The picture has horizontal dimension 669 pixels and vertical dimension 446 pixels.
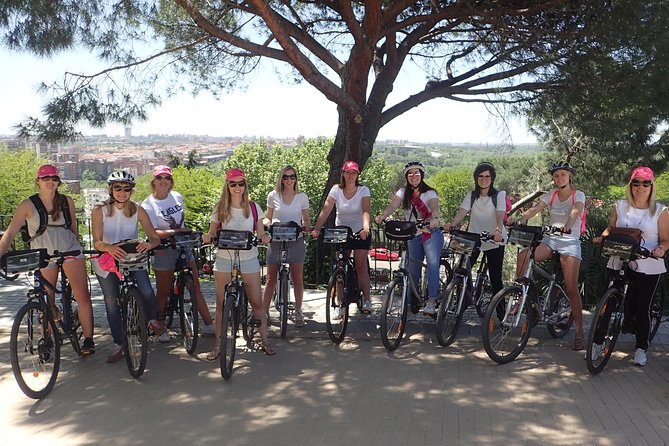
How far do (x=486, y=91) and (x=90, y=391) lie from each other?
311 inches

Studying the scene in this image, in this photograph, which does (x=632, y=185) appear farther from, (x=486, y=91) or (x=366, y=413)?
(x=486, y=91)

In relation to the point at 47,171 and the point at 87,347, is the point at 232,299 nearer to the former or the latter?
the point at 87,347

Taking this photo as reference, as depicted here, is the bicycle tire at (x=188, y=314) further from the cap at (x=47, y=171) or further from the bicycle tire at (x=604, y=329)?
the bicycle tire at (x=604, y=329)

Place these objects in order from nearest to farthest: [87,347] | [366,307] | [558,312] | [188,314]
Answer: [87,347]
[188,314]
[558,312]
[366,307]

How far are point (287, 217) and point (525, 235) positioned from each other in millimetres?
2403

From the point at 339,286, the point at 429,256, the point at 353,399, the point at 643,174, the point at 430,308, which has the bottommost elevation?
the point at 353,399

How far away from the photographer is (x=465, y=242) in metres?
6.08

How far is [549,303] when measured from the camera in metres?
6.20

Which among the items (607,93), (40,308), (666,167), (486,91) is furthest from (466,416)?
(666,167)

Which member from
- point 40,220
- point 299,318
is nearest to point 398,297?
point 299,318

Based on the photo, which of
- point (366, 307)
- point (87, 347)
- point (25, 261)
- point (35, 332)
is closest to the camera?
point (25, 261)

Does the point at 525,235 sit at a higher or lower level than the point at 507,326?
higher

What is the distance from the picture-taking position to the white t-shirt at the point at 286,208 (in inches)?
257

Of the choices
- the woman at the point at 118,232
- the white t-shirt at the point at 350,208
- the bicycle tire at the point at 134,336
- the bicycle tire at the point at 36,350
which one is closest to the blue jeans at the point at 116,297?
the woman at the point at 118,232
